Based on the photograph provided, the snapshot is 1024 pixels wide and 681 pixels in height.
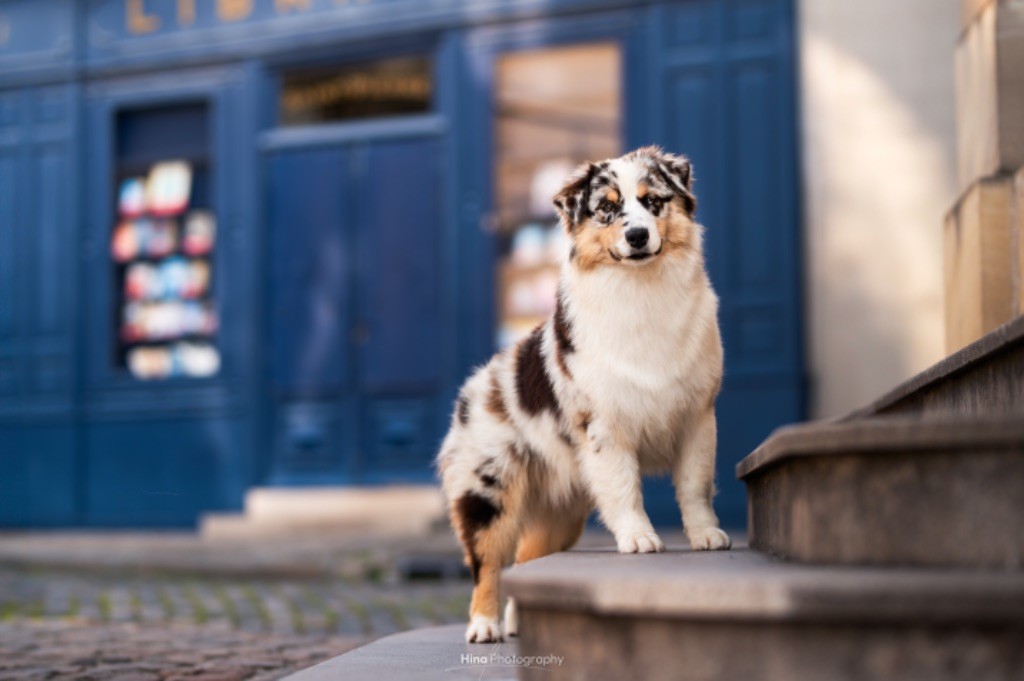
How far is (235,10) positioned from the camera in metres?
10.1

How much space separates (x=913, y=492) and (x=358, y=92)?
8.23 m

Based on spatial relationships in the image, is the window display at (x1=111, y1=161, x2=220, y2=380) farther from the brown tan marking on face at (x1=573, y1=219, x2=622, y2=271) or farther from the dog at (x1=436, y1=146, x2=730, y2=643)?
the brown tan marking on face at (x1=573, y1=219, x2=622, y2=271)

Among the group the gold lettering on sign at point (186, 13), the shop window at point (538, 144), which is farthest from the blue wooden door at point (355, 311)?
the gold lettering on sign at point (186, 13)

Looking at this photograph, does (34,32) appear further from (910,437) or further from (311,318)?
(910,437)

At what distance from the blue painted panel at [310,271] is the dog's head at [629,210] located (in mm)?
6347

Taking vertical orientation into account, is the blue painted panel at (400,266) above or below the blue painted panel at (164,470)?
above

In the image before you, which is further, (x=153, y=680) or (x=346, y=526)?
(x=346, y=526)

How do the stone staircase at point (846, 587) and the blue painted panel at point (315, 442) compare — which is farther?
the blue painted panel at point (315, 442)

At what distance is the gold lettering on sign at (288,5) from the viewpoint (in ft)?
32.5

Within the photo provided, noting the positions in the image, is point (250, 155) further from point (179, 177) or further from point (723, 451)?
point (723, 451)

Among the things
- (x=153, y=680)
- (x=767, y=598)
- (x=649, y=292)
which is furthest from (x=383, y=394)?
(x=767, y=598)

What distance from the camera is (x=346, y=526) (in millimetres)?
9172

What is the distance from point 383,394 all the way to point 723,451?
2.62m

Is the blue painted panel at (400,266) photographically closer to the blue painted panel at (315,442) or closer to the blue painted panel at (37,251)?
the blue painted panel at (315,442)
